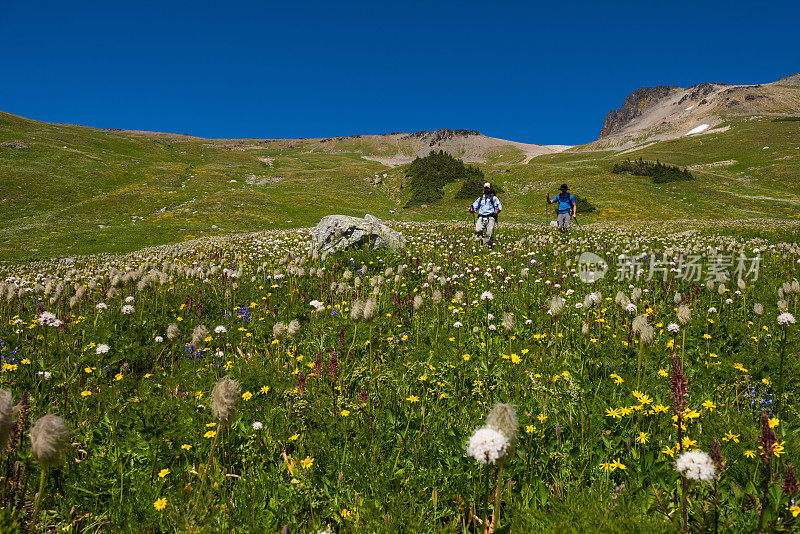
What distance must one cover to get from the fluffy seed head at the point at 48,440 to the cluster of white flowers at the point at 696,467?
325cm

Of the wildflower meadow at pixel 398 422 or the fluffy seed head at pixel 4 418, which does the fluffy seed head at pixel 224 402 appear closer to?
the wildflower meadow at pixel 398 422

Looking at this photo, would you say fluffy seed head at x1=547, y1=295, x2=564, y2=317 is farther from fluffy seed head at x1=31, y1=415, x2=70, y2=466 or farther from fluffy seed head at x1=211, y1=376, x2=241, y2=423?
fluffy seed head at x1=31, y1=415, x2=70, y2=466

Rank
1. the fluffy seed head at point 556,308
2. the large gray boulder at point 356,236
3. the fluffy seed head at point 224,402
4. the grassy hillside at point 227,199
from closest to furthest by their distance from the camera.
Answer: the fluffy seed head at point 224,402 < the fluffy seed head at point 556,308 < the large gray boulder at point 356,236 < the grassy hillside at point 227,199

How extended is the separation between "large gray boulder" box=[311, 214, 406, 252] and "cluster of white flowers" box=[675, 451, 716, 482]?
11617 mm

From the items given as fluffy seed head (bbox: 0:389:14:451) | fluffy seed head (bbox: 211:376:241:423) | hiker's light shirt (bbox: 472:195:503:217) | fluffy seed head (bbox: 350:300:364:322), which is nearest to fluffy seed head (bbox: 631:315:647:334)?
fluffy seed head (bbox: 350:300:364:322)

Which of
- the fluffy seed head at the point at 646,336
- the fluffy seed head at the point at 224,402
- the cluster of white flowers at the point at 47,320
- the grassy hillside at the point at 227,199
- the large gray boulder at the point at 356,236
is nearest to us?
the fluffy seed head at the point at 224,402

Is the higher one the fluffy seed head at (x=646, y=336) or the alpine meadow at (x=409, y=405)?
the fluffy seed head at (x=646, y=336)

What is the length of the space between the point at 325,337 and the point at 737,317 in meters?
6.98

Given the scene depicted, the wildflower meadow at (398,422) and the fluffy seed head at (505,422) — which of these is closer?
the fluffy seed head at (505,422)

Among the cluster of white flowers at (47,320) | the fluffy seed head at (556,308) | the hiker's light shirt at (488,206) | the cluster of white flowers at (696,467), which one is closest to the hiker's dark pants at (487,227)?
the hiker's light shirt at (488,206)

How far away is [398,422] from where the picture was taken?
11.8ft

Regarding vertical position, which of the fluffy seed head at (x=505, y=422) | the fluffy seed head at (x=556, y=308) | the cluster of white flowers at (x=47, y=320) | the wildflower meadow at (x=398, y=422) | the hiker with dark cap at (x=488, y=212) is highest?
the hiker with dark cap at (x=488, y=212)

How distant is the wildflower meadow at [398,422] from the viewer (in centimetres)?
240

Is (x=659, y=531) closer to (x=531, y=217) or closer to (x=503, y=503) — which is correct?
(x=503, y=503)
